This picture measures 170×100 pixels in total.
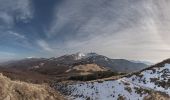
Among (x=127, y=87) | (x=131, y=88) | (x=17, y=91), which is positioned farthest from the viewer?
(x=127, y=87)

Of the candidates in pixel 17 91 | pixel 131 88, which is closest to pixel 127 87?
pixel 131 88

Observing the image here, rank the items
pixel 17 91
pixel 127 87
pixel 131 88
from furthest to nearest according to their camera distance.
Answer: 1. pixel 127 87
2. pixel 131 88
3. pixel 17 91

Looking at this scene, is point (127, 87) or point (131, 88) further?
point (127, 87)

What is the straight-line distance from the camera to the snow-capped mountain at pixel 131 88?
38.5 meters

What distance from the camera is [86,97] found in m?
39.3

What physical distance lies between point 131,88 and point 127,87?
650 mm

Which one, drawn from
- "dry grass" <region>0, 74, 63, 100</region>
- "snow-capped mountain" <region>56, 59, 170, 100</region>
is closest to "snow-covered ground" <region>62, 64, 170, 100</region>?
"snow-capped mountain" <region>56, 59, 170, 100</region>

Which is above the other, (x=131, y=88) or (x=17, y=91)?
(x=131, y=88)

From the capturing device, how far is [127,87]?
4084 cm

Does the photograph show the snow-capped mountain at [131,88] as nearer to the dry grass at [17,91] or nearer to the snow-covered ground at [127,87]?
the snow-covered ground at [127,87]

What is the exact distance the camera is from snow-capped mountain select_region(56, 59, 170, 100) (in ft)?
126

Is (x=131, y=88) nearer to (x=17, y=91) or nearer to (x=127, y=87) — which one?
(x=127, y=87)

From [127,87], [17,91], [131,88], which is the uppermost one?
[127,87]

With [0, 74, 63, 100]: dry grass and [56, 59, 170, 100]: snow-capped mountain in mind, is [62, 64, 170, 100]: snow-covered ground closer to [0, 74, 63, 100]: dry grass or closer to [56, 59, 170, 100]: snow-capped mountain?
[56, 59, 170, 100]: snow-capped mountain
